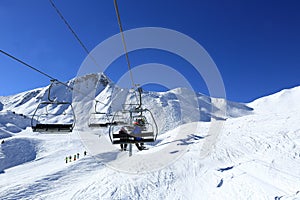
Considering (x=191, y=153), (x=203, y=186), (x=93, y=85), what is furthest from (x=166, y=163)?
(x=93, y=85)

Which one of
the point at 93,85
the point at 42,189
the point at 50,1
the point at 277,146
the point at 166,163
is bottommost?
the point at 42,189

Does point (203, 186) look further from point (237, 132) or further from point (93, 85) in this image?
point (93, 85)

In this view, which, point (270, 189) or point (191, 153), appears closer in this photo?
point (270, 189)

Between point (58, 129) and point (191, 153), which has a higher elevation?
point (58, 129)

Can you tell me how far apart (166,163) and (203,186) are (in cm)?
467

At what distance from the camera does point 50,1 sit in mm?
4504

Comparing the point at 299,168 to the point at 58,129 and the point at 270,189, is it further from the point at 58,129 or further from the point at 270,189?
the point at 58,129

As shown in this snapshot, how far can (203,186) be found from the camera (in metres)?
11.7

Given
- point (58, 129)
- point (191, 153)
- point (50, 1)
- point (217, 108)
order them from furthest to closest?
point (217, 108) → point (191, 153) → point (58, 129) → point (50, 1)

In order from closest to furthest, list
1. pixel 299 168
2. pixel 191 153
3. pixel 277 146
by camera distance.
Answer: pixel 299 168 → pixel 277 146 → pixel 191 153

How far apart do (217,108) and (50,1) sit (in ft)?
409

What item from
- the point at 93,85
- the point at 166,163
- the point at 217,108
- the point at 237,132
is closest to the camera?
the point at 166,163

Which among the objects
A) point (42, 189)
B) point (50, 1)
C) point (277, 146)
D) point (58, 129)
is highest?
point (50, 1)

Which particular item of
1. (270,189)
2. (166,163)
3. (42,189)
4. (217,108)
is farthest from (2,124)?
(217,108)
